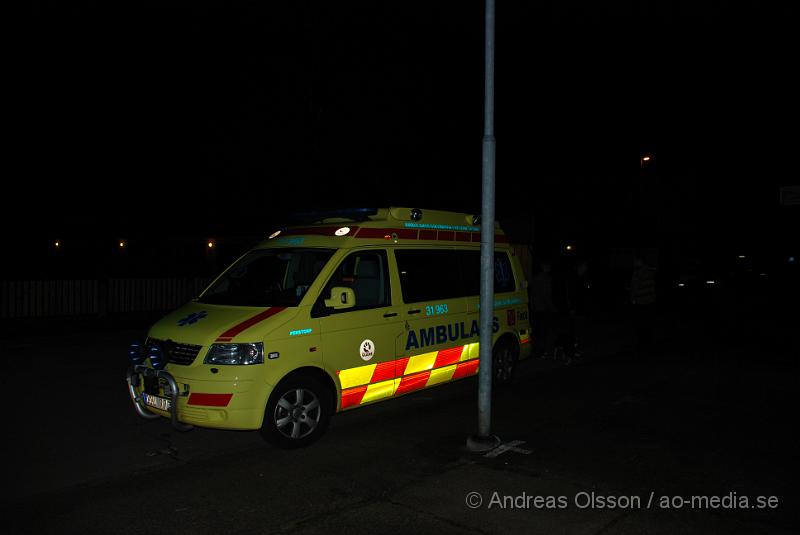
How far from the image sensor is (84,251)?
2438cm

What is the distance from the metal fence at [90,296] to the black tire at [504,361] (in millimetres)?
Answer: 8276

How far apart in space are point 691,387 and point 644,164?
17678 millimetres

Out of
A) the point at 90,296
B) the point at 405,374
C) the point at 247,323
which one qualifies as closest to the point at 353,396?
the point at 405,374

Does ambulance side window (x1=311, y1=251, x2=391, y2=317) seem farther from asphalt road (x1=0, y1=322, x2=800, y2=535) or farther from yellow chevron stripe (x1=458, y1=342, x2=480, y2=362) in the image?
yellow chevron stripe (x1=458, y1=342, x2=480, y2=362)

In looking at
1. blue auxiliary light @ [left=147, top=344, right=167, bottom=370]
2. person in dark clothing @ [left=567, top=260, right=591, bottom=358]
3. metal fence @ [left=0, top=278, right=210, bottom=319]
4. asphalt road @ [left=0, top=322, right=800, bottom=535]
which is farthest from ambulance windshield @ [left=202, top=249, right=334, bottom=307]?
metal fence @ [left=0, top=278, right=210, bottom=319]

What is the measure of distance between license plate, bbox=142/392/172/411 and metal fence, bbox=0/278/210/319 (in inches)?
342

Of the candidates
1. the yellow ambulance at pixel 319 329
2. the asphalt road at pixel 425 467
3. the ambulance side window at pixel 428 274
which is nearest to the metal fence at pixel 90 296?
the asphalt road at pixel 425 467

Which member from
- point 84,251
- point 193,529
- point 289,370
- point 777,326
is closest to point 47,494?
point 193,529

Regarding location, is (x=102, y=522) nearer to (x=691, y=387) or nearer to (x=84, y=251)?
(x=691, y=387)

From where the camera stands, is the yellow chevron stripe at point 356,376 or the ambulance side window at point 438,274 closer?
the yellow chevron stripe at point 356,376

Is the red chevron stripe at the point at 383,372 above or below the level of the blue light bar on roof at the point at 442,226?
below

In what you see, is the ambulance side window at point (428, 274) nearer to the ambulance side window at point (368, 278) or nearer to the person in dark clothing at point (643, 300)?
the ambulance side window at point (368, 278)

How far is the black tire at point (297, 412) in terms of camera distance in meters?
5.57

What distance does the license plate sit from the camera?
5.62 metres
